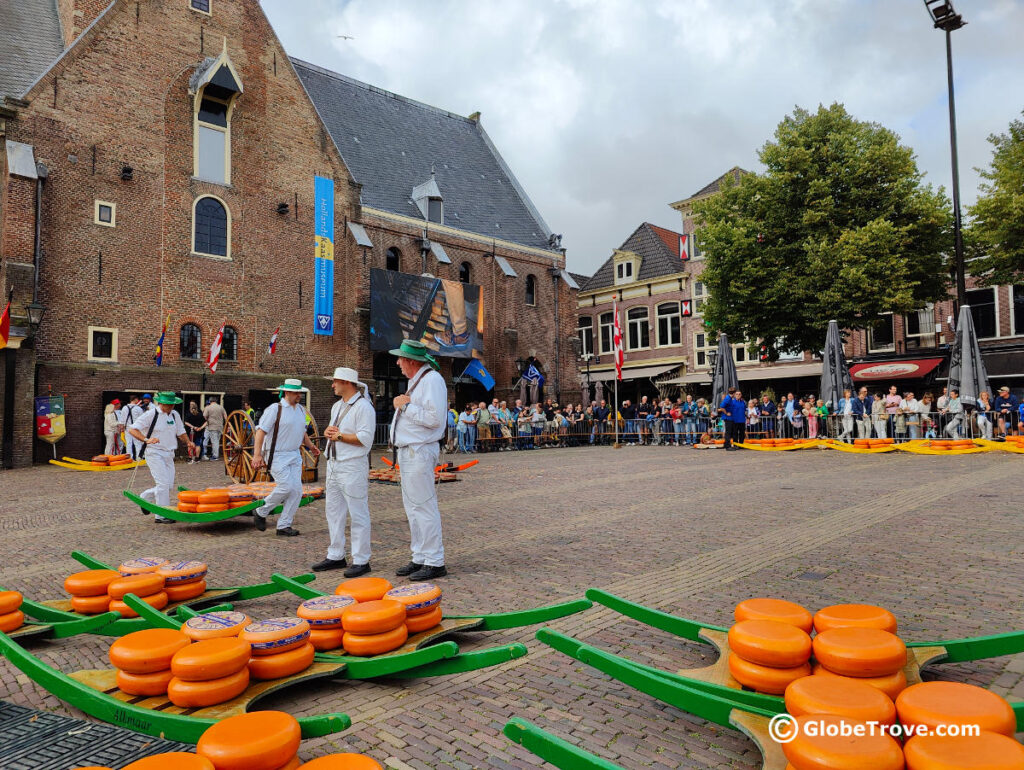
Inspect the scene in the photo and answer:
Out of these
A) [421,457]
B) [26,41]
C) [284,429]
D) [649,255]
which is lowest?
[421,457]

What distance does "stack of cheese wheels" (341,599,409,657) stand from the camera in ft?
11.3

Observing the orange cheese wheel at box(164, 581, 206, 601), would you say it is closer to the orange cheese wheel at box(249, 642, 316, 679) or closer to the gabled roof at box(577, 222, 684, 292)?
the orange cheese wheel at box(249, 642, 316, 679)

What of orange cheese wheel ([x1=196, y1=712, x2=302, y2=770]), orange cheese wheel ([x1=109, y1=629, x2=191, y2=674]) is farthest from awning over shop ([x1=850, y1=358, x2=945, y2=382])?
orange cheese wheel ([x1=196, y1=712, x2=302, y2=770])

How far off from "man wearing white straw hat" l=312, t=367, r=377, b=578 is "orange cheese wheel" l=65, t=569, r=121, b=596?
5.83ft

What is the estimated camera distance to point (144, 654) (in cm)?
296

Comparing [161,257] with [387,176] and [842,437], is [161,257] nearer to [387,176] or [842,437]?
[387,176]

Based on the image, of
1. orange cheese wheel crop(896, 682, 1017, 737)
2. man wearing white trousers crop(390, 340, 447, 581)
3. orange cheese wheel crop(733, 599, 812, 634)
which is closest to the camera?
orange cheese wheel crop(896, 682, 1017, 737)

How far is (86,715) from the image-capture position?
304 centimetres

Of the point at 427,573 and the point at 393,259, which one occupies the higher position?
the point at 393,259

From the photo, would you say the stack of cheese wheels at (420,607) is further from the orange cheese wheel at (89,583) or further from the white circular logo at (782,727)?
the orange cheese wheel at (89,583)

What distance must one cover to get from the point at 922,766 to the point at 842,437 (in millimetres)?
18406

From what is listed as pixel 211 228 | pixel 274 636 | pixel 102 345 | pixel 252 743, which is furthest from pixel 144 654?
pixel 211 228

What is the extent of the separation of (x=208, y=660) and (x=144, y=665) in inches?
13.8

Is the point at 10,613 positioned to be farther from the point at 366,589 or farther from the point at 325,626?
the point at 366,589
